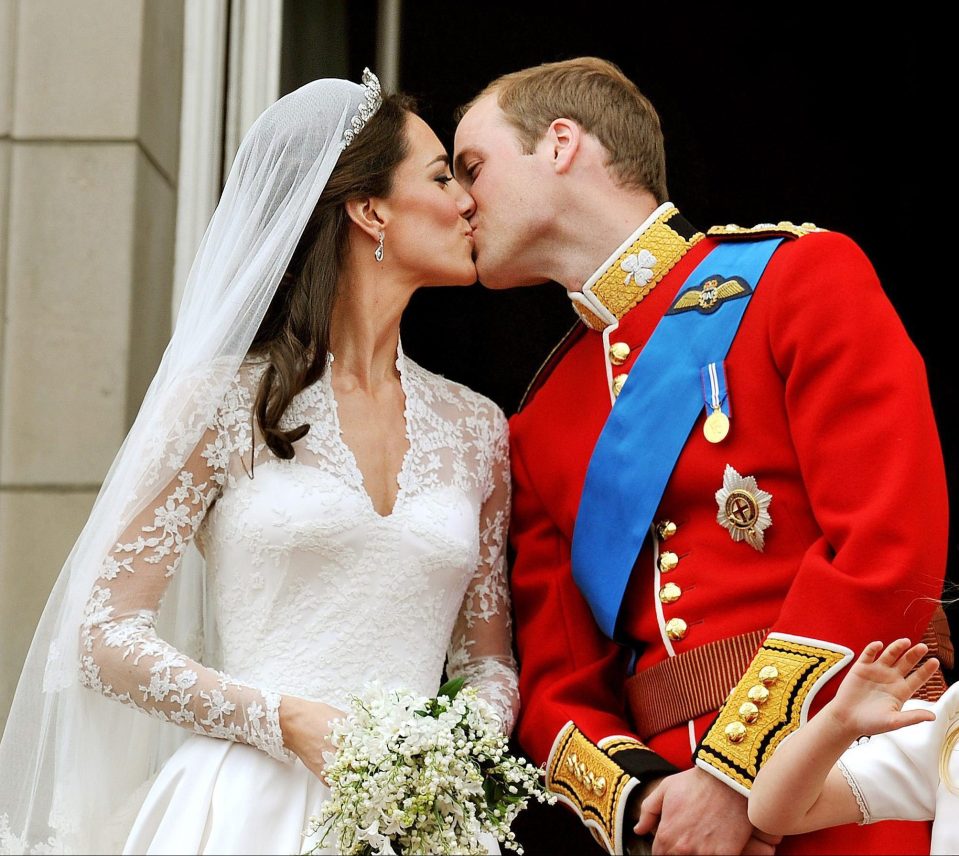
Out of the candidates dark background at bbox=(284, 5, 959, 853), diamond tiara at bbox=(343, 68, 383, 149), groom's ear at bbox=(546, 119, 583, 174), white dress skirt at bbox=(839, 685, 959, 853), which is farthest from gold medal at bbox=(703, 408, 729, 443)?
dark background at bbox=(284, 5, 959, 853)

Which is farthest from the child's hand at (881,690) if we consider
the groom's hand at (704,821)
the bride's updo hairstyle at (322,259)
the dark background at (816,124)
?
the dark background at (816,124)

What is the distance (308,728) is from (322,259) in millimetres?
1005

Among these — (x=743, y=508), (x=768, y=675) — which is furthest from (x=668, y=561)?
(x=768, y=675)

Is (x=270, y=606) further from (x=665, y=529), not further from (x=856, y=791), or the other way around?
(x=856, y=791)

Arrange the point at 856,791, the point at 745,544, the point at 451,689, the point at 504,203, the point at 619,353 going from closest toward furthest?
the point at 856,791, the point at 451,689, the point at 745,544, the point at 619,353, the point at 504,203

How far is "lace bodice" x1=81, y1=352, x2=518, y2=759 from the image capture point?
262cm

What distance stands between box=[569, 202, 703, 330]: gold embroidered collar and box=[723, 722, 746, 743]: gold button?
0.94 meters

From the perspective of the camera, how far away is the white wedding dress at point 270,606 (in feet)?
8.50

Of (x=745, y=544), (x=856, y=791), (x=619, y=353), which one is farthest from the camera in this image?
(x=619, y=353)

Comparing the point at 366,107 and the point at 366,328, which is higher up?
the point at 366,107

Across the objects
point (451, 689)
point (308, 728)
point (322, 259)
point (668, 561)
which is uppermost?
point (322, 259)

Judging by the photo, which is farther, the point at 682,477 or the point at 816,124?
the point at 816,124

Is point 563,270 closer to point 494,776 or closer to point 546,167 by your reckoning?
point 546,167

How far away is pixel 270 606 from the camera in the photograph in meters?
2.76
